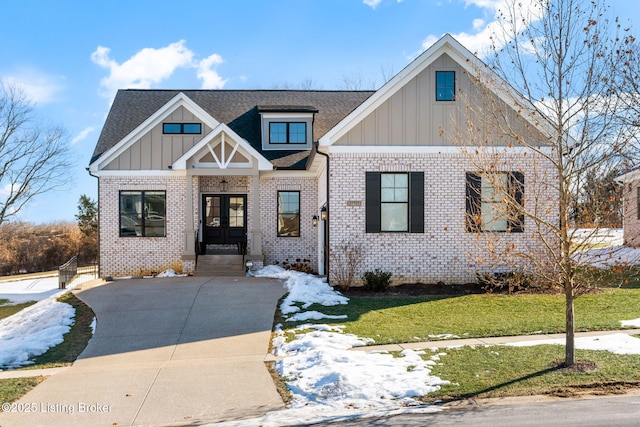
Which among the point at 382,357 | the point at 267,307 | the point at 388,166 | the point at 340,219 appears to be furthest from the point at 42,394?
the point at 388,166

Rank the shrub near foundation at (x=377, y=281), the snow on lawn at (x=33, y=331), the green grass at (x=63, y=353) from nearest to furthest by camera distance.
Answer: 1. the green grass at (x=63, y=353)
2. the snow on lawn at (x=33, y=331)
3. the shrub near foundation at (x=377, y=281)

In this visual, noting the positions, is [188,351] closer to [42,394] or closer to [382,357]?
[42,394]

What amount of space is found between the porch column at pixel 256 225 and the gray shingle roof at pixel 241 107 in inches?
54.9

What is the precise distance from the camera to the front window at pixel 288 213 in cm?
1959

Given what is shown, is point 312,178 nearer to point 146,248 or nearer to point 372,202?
point 372,202

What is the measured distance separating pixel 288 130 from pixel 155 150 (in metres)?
4.98

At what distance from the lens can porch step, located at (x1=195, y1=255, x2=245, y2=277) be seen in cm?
1797

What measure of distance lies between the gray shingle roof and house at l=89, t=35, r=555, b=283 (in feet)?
0.26

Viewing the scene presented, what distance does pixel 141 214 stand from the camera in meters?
19.1

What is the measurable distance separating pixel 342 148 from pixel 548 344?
780 cm

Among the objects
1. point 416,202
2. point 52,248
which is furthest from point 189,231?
point 52,248

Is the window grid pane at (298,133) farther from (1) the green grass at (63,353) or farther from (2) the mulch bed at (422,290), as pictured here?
(1) the green grass at (63,353)

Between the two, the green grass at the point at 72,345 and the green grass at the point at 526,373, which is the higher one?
the green grass at the point at 526,373

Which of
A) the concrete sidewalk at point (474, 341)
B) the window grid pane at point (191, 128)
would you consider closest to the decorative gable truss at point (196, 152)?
the window grid pane at point (191, 128)
